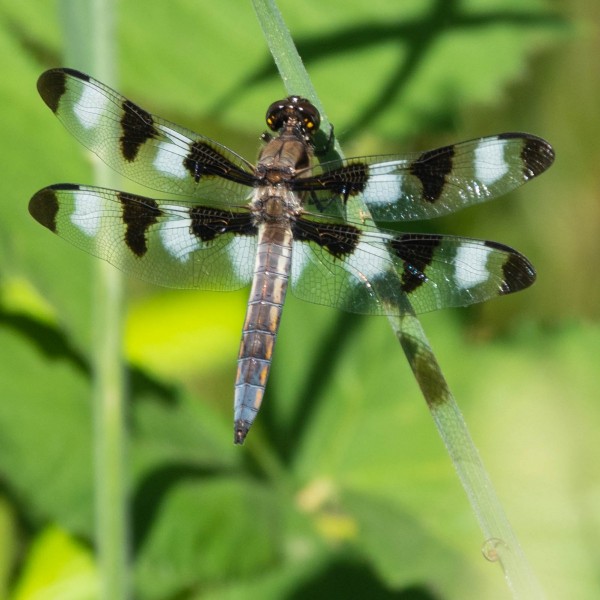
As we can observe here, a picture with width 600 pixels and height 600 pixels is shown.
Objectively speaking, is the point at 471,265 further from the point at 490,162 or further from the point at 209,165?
the point at 209,165

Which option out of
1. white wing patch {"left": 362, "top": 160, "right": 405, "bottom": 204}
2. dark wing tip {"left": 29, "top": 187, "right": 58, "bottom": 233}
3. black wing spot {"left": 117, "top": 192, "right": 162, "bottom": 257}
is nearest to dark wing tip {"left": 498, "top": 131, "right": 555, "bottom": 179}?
white wing patch {"left": 362, "top": 160, "right": 405, "bottom": 204}

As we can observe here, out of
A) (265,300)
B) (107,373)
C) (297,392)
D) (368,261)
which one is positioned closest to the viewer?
(107,373)

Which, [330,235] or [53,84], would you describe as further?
[330,235]

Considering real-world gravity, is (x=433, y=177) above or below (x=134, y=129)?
below

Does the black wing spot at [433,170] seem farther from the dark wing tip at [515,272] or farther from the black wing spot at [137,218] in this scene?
the black wing spot at [137,218]

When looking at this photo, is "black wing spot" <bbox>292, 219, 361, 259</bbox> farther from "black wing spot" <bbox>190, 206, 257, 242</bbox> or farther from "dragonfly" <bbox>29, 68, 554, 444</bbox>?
"black wing spot" <bbox>190, 206, 257, 242</bbox>

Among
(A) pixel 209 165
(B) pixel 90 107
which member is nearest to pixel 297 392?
(A) pixel 209 165

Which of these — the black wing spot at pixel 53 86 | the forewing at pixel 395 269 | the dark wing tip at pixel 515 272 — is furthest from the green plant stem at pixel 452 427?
the black wing spot at pixel 53 86

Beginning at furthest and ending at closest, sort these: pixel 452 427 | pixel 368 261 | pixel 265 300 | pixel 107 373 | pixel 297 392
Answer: pixel 297 392, pixel 265 300, pixel 368 261, pixel 107 373, pixel 452 427
